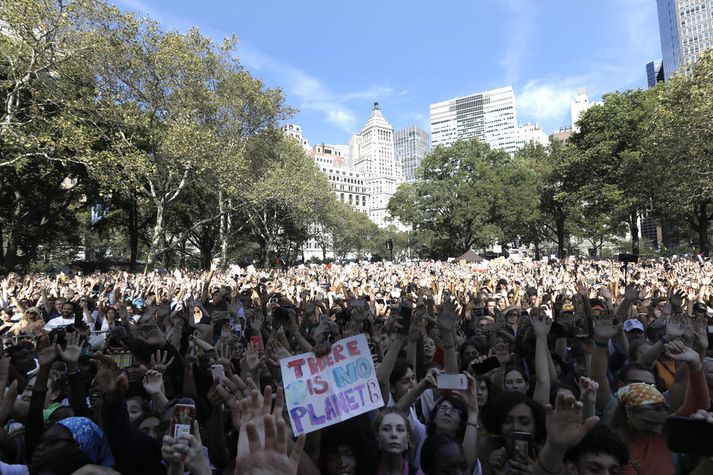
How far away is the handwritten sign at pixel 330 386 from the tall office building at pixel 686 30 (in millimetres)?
116816

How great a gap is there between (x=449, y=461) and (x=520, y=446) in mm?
414

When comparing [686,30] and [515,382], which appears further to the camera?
[686,30]

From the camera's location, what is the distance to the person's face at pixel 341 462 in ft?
9.09

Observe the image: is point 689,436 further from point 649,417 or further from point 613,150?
point 613,150

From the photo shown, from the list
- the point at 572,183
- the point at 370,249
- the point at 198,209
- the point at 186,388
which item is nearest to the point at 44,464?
the point at 186,388

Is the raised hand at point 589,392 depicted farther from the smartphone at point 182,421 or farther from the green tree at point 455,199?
the green tree at point 455,199

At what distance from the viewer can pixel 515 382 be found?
151 inches

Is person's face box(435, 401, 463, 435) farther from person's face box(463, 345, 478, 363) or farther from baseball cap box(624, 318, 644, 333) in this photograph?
baseball cap box(624, 318, 644, 333)

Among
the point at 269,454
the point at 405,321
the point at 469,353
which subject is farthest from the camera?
the point at 469,353

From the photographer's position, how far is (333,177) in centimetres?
14512

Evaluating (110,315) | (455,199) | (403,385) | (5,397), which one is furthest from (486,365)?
(455,199)

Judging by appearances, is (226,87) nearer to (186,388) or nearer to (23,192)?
(23,192)

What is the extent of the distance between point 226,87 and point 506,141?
186521 mm

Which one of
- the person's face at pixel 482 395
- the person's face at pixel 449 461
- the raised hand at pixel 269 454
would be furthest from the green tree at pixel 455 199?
the raised hand at pixel 269 454
